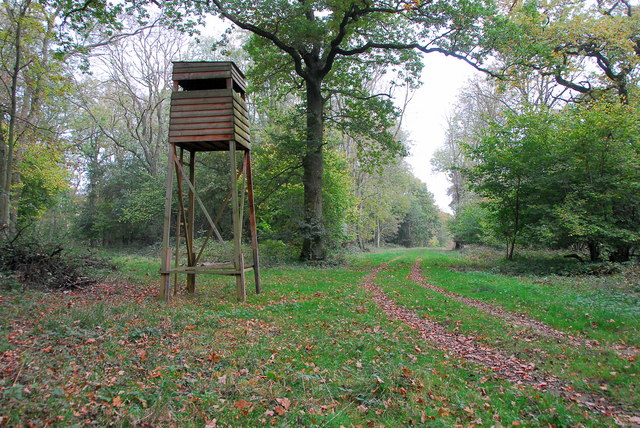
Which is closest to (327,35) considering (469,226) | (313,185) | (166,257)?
(313,185)

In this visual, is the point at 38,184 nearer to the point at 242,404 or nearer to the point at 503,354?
the point at 242,404

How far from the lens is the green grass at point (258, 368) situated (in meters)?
3.61

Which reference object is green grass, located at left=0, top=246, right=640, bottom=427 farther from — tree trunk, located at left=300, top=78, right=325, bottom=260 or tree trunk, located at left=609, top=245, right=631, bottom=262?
tree trunk, located at left=300, top=78, right=325, bottom=260

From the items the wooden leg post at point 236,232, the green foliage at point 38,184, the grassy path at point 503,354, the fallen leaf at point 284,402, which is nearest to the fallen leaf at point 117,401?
the fallen leaf at point 284,402

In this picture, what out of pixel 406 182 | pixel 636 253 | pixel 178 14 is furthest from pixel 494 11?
pixel 406 182

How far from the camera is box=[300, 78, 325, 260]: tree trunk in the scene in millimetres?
19219

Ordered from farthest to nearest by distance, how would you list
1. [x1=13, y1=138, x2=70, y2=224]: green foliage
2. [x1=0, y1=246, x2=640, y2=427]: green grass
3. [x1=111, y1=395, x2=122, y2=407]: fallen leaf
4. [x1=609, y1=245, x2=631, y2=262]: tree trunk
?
[x1=13, y1=138, x2=70, y2=224]: green foliage → [x1=609, y1=245, x2=631, y2=262]: tree trunk → [x1=0, y1=246, x2=640, y2=427]: green grass → [x1=111, y1=395, x2=122, y2=407]: fallen leaf

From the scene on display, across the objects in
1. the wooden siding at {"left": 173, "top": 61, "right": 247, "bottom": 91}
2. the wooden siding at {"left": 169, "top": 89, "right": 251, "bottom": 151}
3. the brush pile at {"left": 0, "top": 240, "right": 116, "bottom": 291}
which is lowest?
the brush pile at {"left": 0, "top": 240, "right": 116, "bottom": 291}

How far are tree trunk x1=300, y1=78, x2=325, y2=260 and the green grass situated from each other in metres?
10.9

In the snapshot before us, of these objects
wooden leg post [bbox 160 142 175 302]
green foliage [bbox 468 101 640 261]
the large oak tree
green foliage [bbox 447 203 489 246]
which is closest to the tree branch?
the large oak tree

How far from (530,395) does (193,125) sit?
8692mm

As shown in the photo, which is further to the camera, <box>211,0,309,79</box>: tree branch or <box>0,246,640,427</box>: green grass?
<box>211,0,309,79</box>: tree branch

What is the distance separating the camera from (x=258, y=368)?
15.9ft

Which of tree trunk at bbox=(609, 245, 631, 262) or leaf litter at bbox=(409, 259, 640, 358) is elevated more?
tree trunk at bbox=(609, 245, 631, 262)
